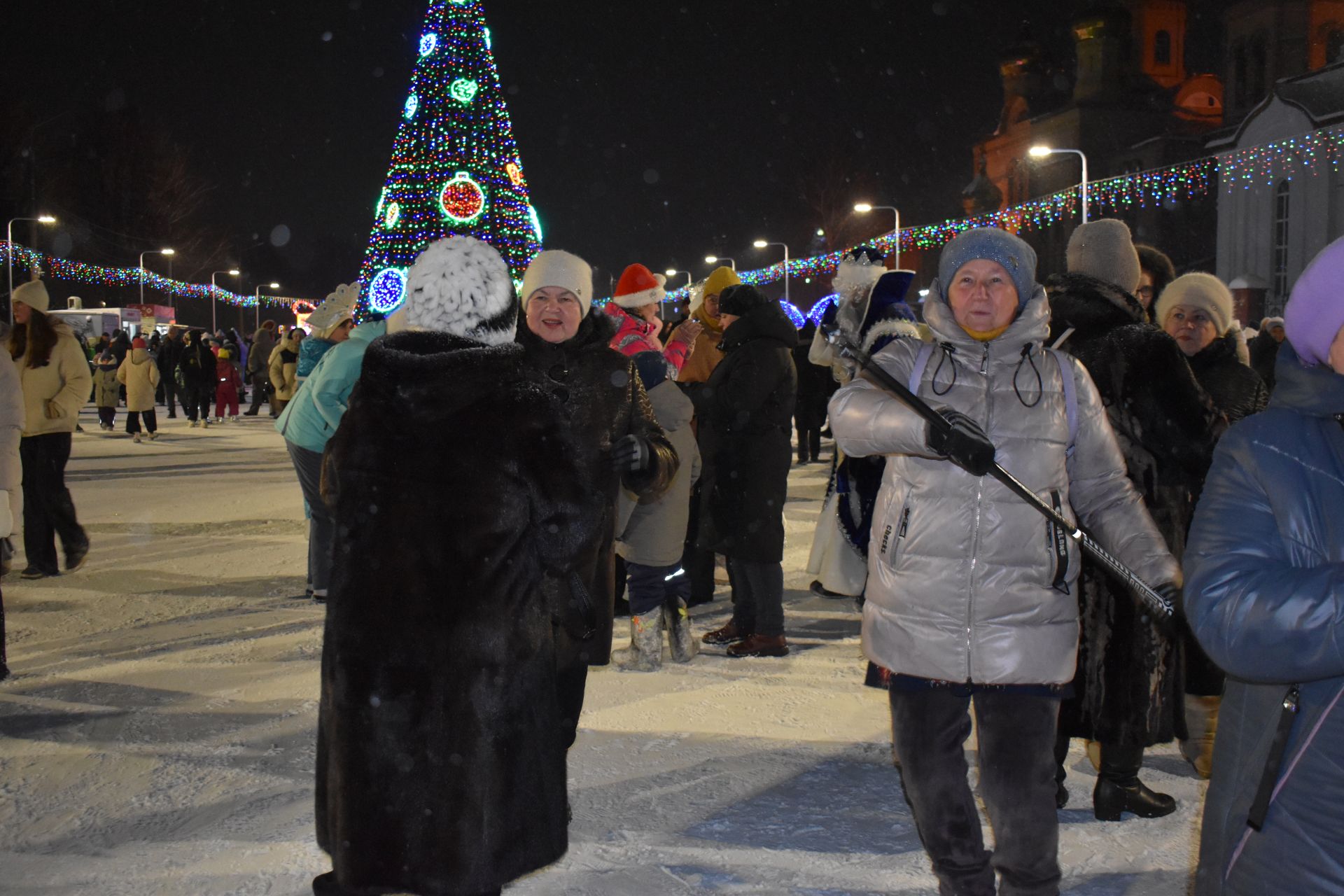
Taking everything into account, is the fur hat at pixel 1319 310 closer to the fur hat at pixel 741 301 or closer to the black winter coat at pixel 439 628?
the black winter coat at pixel 439 628

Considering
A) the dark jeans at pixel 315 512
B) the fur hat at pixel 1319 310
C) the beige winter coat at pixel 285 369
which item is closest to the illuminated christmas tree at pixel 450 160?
the beige winter coat at pixel 285 369

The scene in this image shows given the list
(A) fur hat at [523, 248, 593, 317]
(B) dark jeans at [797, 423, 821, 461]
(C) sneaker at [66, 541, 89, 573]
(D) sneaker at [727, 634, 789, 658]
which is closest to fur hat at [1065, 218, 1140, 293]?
(A) fur hat at [523, 248, 593, 317]

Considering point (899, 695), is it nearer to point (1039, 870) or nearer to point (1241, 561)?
point (1039, 870)

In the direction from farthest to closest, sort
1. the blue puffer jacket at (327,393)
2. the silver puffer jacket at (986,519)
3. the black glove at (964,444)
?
the blue puffer jacket at (327,393)
the silver puffer jacket at (986,519)
the black glove at (964,444)

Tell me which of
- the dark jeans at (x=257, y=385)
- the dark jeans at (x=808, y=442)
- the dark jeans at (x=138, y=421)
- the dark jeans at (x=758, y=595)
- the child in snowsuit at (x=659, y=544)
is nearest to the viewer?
the child in snowsuit at (x=659, y=544)

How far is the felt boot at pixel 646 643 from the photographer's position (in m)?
5.81

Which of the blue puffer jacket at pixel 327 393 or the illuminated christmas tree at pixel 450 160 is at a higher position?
the illuminated christmas tree at pixel 450 160

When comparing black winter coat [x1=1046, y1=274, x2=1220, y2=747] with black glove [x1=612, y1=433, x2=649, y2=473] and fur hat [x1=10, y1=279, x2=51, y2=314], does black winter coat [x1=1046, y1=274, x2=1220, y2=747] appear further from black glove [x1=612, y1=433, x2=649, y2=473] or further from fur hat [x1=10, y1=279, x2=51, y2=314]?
fur hat [x1=10, y1=279, x2=51, y2=314]

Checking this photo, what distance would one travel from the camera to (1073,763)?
466 centimetres

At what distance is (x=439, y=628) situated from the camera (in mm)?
2814

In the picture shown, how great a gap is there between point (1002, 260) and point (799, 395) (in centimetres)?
1213

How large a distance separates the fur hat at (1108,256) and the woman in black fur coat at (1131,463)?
115 mm

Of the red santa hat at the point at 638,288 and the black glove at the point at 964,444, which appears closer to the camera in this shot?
the black glove at the point at 964,444

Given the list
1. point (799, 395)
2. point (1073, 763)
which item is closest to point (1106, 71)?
point (799, 395)
